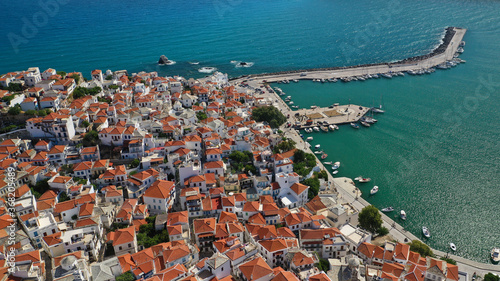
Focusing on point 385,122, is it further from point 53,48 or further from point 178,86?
point 53,48

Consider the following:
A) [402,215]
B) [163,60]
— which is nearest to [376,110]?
[402,215]

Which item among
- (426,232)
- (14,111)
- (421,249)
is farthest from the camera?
(14,111)

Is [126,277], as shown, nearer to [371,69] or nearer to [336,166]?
[336,166]

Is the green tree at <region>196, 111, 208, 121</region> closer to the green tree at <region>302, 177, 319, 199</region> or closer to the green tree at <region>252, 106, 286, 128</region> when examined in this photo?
the green tree at <region>252, 106, 286, 128</region>

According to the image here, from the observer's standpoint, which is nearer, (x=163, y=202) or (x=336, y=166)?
(x=163, y=202)

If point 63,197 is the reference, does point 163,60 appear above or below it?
above

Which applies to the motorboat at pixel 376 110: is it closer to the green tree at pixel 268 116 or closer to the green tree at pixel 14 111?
the green tree at pixel 268 116

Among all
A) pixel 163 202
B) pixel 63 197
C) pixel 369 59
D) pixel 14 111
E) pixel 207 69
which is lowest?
pixel 163 202
